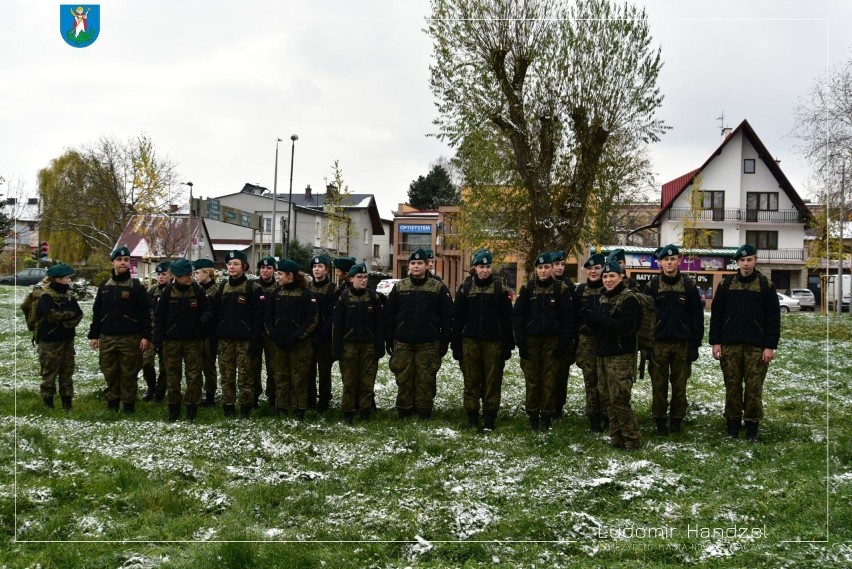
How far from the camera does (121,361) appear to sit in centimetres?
1022

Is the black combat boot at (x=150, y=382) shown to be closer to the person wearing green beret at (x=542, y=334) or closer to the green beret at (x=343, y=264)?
the green beret at (x=343, y=264)

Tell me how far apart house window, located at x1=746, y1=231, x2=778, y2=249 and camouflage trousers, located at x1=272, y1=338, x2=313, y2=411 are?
6.19 metres

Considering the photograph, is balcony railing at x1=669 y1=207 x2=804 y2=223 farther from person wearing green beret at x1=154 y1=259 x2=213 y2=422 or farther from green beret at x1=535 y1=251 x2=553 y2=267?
person wearing green beret at x1=154 y1=259 x2=213 y2=422

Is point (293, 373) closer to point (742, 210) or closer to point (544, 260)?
point (544, 260)

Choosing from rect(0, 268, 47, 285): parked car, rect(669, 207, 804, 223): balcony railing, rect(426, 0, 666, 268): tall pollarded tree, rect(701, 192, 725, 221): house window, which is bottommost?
rect(0, 268, 47, 285): parked car

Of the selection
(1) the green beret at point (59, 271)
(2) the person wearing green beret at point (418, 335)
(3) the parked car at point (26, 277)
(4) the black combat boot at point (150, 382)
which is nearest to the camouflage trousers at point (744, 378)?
(2) the person wearing green beret at point (418, 335)

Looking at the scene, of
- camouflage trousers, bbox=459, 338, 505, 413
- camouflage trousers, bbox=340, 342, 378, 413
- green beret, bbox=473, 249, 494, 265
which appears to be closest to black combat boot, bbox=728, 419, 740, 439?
camouflage trousers, bbox=459, 338, 505, 413

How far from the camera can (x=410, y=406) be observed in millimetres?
10172

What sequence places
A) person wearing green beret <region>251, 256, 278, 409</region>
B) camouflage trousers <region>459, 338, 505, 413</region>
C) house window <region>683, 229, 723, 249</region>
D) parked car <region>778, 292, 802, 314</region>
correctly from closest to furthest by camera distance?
1. camouflage trousers <region>459, 338, 505, 413</region>
2. person wearing green beret <region>251, 256, 278, 409</region>
3. house window <region>683, 229, 723, 249</region>
4. parked car <region>778, 292, 802, 314</region>

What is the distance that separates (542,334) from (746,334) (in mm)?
2452

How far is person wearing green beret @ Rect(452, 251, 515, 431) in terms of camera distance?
961 centimetres

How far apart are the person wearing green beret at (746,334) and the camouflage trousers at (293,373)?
17.7 feet

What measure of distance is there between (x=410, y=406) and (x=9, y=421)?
17.5 feet

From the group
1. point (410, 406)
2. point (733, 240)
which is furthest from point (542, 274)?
point (733, 240)
